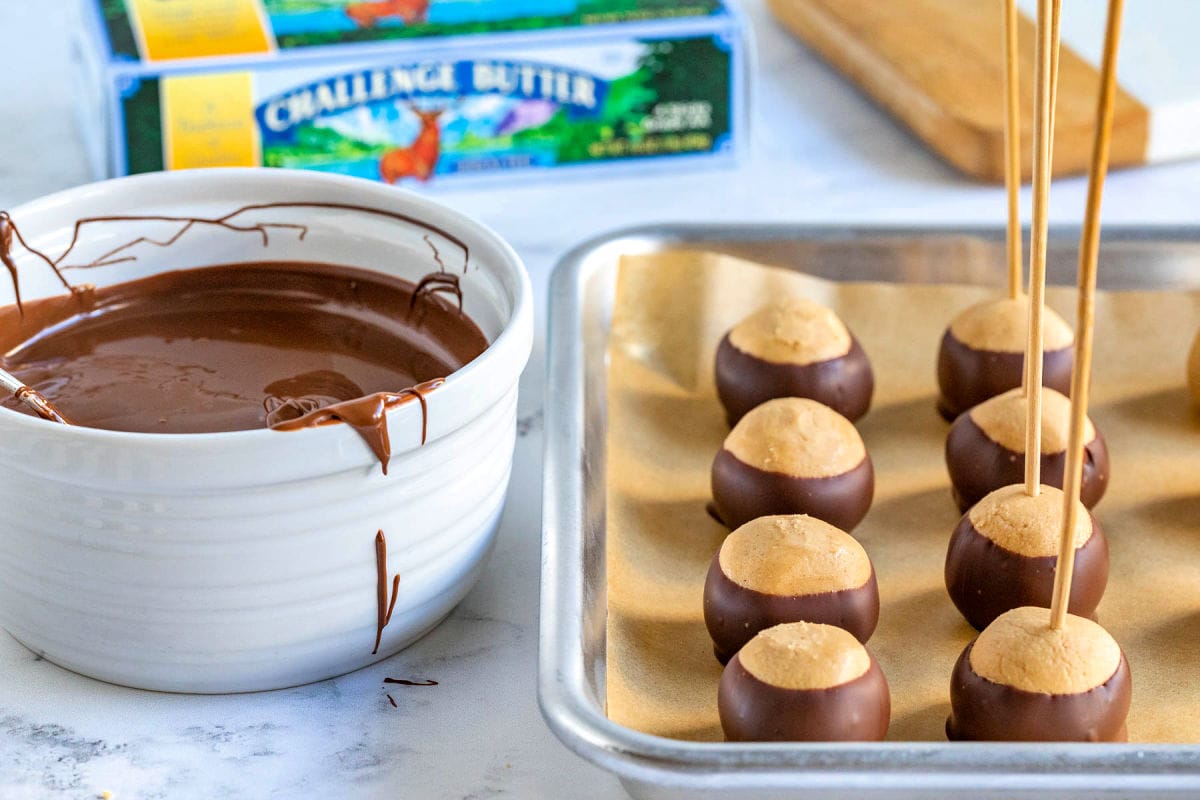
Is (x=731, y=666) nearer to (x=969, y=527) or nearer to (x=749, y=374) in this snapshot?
(x=969, y=527)

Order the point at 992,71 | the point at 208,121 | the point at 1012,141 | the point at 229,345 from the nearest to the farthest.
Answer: the point at 229,345 → the point at 1012,141 → the point at 208,121 → the point at 992,71

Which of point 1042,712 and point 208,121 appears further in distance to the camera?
→ point 208,121

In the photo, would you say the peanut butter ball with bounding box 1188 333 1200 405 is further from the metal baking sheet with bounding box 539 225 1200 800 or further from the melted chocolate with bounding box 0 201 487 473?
the melted chocolate with bounding box 0 201 487 473

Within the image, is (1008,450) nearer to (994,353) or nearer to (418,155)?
(994,353)

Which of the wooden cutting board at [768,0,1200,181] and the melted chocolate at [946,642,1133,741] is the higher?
the wooden cutting board at [768,0,1200,181]

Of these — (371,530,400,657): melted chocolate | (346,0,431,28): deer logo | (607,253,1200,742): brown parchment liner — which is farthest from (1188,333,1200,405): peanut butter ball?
(346,0,431,28): deer logo

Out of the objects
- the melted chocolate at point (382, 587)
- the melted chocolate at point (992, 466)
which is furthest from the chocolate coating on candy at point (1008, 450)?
the melted chocolate at point (382, 587)

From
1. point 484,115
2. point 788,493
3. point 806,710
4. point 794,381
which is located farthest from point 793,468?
point 484,115
